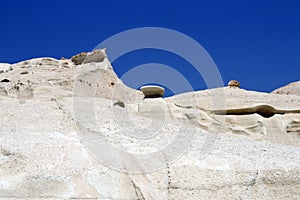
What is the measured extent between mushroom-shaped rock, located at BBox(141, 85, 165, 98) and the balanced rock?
2601 millimetres

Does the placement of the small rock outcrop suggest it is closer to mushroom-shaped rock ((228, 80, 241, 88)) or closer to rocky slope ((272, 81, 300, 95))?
mushroom-shaped rock ((228, 80, 241, 88))

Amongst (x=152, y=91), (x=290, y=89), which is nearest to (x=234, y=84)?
(x=290, y=89)

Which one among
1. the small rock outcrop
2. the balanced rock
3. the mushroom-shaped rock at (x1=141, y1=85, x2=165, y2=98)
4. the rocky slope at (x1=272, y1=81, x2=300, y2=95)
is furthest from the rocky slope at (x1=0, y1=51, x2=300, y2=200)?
the rocky slope at (x1=272, y1=81, x2=300, y2=95)

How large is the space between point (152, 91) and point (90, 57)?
10.8ft

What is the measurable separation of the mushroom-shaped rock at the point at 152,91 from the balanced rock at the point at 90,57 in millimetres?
2601

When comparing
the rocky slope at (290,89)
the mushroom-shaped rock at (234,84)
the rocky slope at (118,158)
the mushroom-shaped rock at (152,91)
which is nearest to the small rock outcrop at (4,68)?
the rocky slope at (118,158)

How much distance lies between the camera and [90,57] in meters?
12.3

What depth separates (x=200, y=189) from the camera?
5.51 metres

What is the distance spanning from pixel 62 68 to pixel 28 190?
7.11 meters

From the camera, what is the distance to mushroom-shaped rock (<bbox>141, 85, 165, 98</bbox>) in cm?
945

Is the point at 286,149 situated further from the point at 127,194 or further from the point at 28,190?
the point at 28,190

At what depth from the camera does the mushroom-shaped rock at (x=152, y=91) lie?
372 inches

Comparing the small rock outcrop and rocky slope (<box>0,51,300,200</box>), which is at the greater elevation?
the small rock outcrop

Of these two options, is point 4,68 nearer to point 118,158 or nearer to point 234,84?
point 234,84
